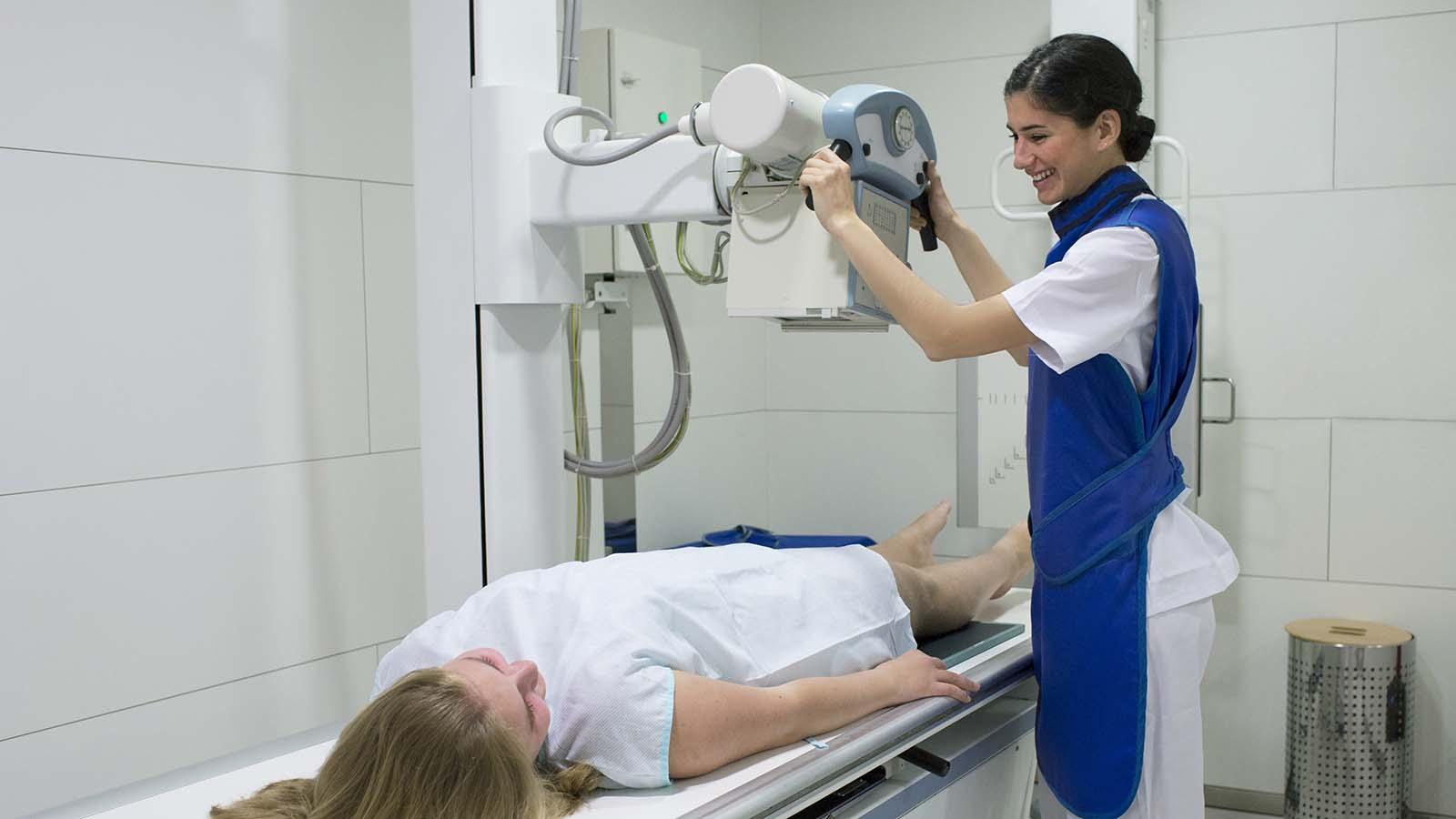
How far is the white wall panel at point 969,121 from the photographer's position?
3.58 meters

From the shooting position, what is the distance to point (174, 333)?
206 centimetres

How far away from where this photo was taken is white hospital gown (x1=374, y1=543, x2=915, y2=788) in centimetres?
151

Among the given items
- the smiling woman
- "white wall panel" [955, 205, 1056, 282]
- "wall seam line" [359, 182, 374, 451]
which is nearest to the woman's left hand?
the smiling woman

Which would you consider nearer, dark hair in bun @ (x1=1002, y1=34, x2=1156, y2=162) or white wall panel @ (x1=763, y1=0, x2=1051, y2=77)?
dark hair in bun @ (x1=1002, y1=34, x2=1156, y2=162)

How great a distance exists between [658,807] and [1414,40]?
284 cm

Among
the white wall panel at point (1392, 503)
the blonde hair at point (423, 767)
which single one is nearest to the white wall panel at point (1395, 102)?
the white wall panel at point (1392, 503)

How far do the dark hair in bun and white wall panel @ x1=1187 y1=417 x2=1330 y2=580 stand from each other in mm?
1848

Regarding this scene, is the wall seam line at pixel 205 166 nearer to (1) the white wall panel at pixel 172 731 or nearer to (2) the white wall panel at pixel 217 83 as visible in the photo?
(2) the white wall panel at pixel 217 83

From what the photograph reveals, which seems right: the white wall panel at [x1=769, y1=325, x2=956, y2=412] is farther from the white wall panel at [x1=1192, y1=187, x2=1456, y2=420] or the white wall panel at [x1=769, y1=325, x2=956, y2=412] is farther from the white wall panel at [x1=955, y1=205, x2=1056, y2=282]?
the white wall panel at [x1=1192, y1=187, x2=1456, y2=420]

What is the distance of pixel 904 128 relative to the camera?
5.95 ft

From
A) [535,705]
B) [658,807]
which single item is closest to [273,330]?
[535,705]

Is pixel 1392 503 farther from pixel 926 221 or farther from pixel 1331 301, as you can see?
pixel 926 221

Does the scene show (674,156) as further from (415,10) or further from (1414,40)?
(1414,40)

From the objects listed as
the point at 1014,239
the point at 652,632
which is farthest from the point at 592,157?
the point at 1014,239
